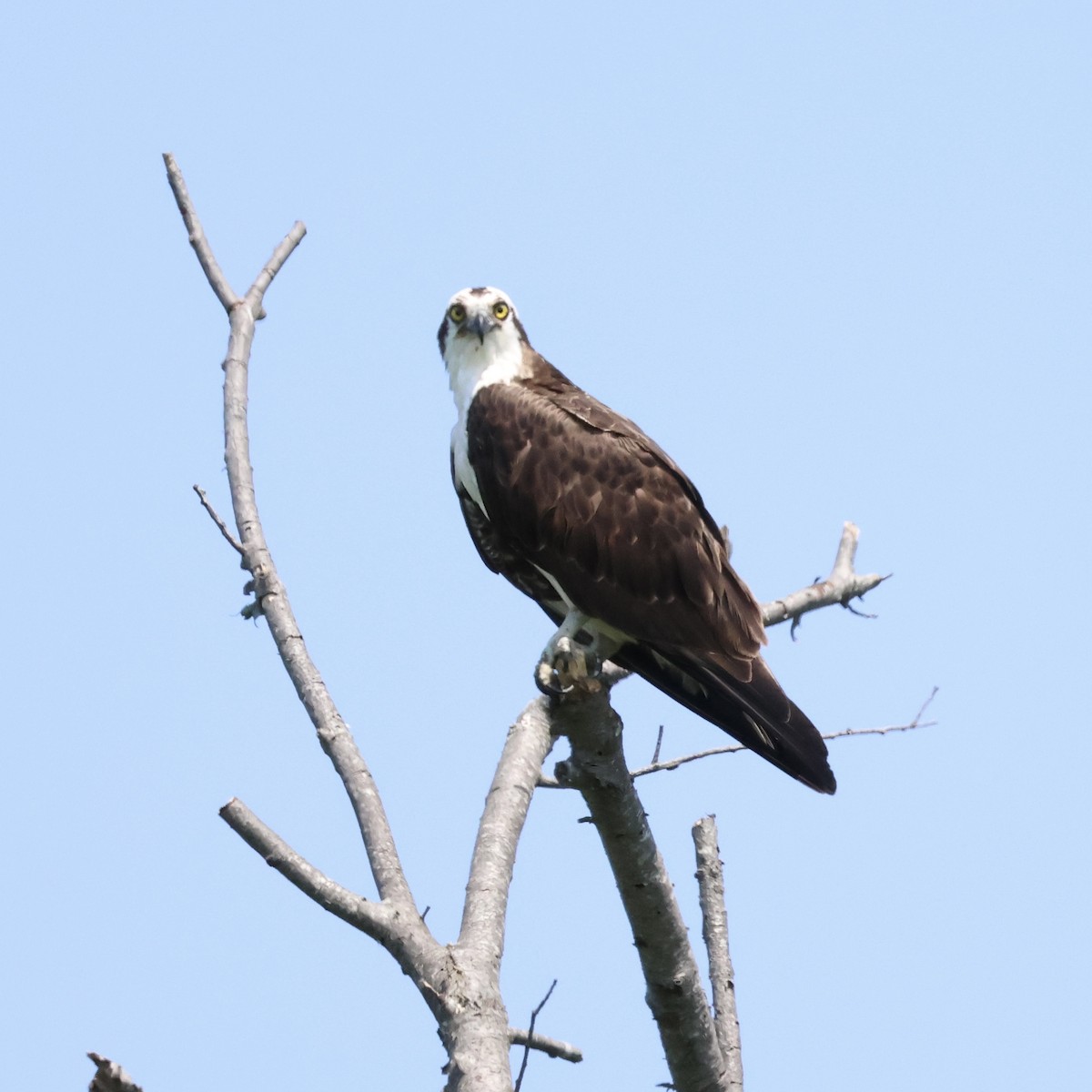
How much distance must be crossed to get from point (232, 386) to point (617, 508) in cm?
167

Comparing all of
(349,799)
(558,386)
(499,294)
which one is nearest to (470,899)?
(349,799)

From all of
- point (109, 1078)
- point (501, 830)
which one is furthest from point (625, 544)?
point (109, 1078)

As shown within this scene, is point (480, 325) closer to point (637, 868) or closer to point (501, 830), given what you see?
point (637, 868)

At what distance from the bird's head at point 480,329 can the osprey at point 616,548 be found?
0.34 metres

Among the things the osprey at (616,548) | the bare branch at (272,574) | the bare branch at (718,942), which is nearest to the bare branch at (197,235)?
the bare branch at (272,574)

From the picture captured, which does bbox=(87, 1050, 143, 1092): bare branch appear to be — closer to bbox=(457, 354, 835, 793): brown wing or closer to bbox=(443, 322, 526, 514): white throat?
bbox=(457, 354, 835, 793): brown wing

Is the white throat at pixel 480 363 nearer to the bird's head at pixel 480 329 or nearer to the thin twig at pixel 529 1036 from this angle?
the bird's head at pixel 480 329

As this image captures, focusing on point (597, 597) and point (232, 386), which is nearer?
point (232, 386)

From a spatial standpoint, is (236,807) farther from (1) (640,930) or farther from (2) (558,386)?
(2) (558,386)

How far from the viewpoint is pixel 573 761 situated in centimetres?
431

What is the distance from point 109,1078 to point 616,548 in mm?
3336

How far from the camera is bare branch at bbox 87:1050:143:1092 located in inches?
99.4

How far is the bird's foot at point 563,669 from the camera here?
4.45 metres

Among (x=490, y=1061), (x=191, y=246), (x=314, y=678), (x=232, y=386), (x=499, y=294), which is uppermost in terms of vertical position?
(x=499, y=294)
